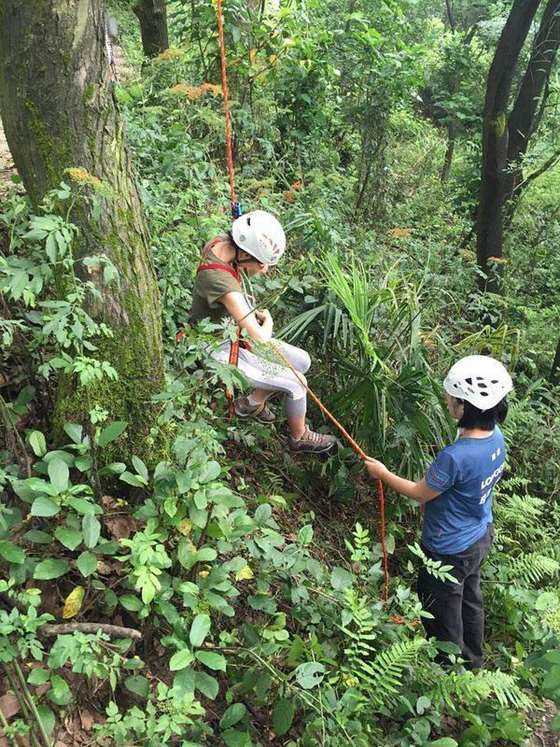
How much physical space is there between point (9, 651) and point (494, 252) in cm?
723

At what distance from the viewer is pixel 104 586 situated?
2.21 meters

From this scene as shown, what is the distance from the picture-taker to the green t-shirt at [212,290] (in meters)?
3.35

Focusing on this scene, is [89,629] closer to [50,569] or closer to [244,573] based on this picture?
[50,569]

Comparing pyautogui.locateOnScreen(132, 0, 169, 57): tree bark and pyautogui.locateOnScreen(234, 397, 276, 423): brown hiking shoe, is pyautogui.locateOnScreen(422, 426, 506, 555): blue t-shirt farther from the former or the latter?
pyautogui.locateOnScreen(132, 0, 169, 57): tree bark

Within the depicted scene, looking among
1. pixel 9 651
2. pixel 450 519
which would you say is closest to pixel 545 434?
pixel 450 519

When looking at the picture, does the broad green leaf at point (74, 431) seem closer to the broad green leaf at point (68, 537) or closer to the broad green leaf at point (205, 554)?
the broad green leaf at point (68, 537)

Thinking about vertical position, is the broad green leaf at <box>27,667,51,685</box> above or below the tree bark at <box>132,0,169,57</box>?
below

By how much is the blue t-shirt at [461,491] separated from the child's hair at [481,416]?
7cm

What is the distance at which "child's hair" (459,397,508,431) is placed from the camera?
119 inches

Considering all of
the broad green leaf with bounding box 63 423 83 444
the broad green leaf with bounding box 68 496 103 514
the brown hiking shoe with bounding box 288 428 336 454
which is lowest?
the brown hiking shoe with bounding box 288 428 336 454

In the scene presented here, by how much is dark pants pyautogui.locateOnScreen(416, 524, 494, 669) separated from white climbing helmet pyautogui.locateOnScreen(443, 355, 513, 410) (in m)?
0.87

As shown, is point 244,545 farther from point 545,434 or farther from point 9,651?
point 545,434

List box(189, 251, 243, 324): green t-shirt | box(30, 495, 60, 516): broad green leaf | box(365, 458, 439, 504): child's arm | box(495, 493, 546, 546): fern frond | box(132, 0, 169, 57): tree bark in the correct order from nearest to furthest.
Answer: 1. box(30, 495, 60, 516): broad green leaf
2. box(365, 458, 439, 504): child's arm
3. box(189, 251, 243, 324): green t-shirt
4. box(495, 493, 546, 546): fern frond
5. box(132, 0, 169, 57): tree bark

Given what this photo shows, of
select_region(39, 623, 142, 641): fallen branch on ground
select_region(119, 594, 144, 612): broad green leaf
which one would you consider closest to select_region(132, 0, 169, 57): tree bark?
select_region(119, 594, 144, 612): broad green leaf
